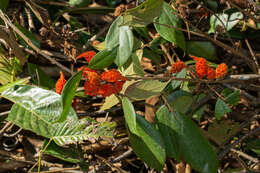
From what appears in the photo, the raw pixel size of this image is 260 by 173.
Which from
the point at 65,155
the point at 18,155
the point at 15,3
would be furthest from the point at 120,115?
the point at 15,3

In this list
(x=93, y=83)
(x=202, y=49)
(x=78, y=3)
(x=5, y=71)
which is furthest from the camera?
(x=202, y=49)

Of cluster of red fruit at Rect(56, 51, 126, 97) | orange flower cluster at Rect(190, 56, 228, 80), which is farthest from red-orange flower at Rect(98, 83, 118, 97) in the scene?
orange flower cluster at Rect(190, 56, 228, 80)

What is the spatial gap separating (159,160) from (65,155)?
1.21ft

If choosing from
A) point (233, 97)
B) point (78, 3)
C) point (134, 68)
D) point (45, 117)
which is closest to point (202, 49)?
point (233, 97)

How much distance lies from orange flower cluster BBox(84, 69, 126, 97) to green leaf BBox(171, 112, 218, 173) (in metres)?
0.26

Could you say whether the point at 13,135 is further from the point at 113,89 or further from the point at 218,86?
the point at 218,86

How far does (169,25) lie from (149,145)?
452 mm

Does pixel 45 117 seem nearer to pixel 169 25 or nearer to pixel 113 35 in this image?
pixel 113 35

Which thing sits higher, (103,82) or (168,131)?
(103,82)

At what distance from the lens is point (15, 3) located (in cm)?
150

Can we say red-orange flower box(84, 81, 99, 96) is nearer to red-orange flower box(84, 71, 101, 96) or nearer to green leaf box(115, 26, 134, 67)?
red-orange flower box(84, 71, 101, 96)

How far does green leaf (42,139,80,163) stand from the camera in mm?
1096

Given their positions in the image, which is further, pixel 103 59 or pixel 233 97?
pixel 233 97

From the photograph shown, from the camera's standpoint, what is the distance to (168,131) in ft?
3.55
